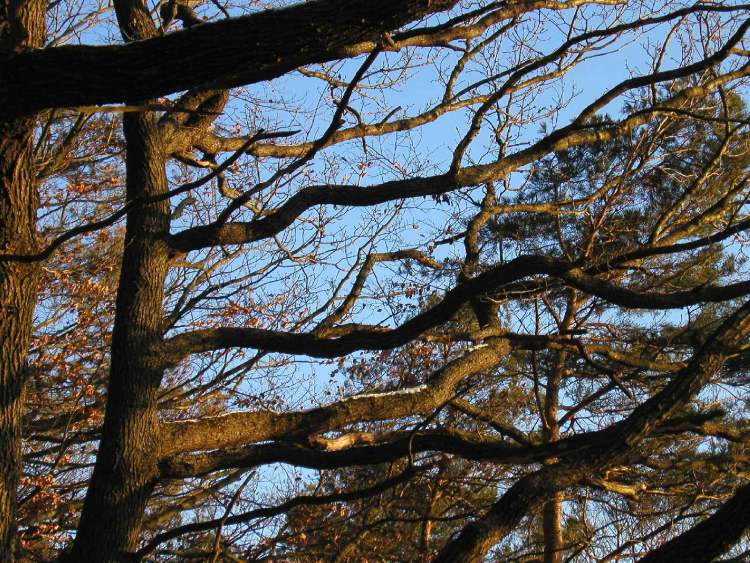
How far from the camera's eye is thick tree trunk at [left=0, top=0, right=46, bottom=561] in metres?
3.65

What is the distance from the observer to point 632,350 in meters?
8.75

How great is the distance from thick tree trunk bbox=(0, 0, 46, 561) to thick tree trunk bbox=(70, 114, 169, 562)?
59 centimetres

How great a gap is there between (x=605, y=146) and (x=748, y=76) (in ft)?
7.09

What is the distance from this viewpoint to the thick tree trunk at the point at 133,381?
14.5ft

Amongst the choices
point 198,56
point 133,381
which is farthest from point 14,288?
point 198,56

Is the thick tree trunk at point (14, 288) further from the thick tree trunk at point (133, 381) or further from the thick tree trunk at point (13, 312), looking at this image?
the thick tree trunk at point (133, 381)

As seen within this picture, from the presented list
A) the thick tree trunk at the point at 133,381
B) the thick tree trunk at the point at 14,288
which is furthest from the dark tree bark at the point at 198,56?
the thick tree trunk at the point at 133,381

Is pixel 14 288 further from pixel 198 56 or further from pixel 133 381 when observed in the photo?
pixel 198 56

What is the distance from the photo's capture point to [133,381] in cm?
471

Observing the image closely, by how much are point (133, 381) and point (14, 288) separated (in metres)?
1.00

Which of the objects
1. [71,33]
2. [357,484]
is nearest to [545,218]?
[357,484]

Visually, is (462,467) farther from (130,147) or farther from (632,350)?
(130,147)

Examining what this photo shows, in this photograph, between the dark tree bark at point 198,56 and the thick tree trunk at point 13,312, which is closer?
the dark tree bark at point 198,56

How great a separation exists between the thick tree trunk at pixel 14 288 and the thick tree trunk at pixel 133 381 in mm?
594
